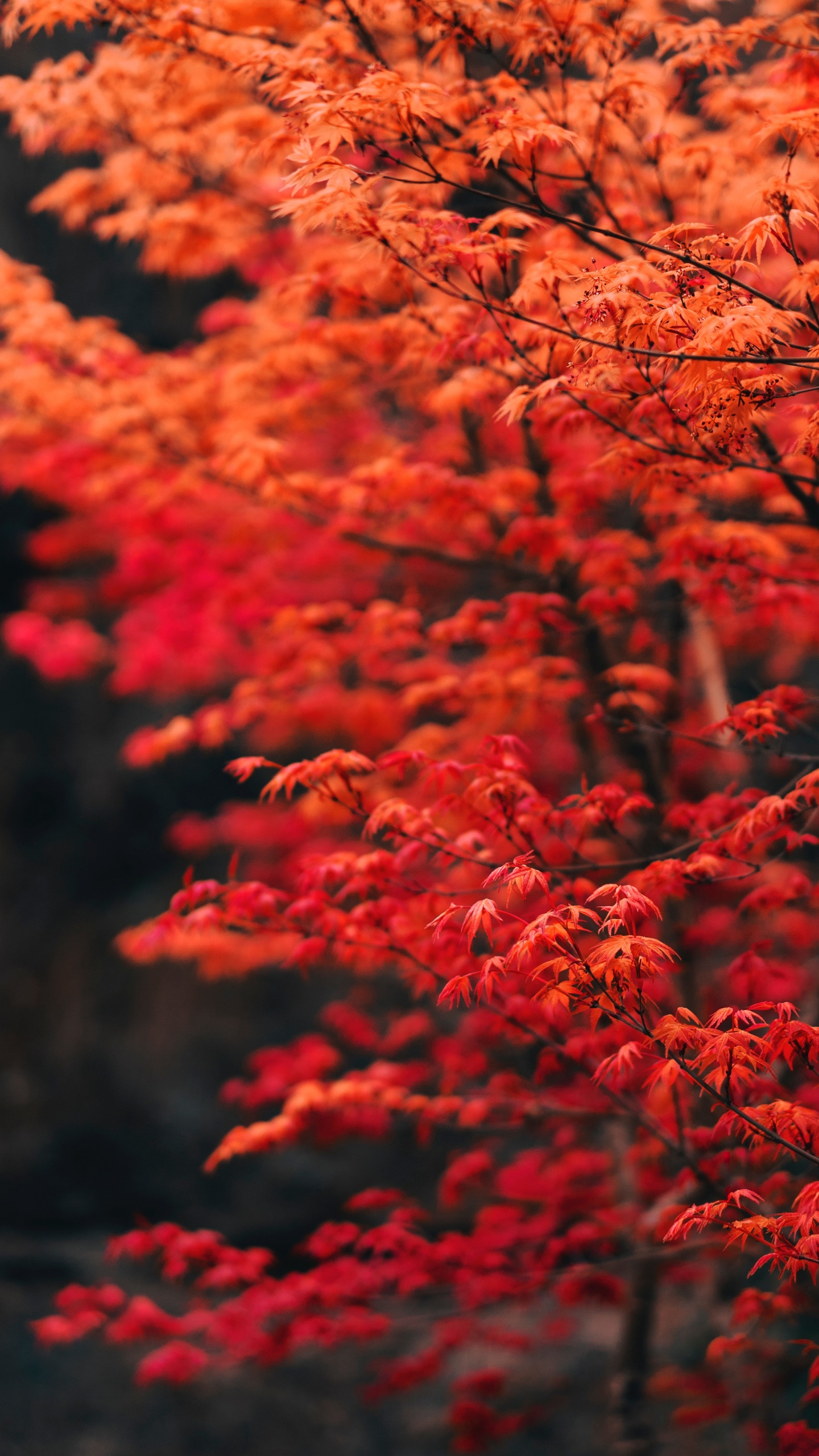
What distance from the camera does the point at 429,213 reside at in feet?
11.4

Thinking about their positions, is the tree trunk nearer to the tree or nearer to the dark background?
the tree

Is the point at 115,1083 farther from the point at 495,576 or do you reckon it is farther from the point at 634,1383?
the point at 495,576

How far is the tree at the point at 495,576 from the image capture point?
325 centimetres

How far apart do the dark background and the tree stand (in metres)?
Result: 1.01

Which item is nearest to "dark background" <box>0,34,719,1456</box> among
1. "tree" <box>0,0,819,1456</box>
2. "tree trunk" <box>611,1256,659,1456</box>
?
"tree" <box>0,0,819,1456</box>

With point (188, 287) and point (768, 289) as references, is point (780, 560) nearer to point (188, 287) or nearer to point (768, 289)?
point (768, 289)

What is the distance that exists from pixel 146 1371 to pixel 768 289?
9007mm

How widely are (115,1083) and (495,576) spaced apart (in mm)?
7215

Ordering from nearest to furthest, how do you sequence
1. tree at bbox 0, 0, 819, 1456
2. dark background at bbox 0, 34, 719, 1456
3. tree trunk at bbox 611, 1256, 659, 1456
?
tree at bbox 0, 0, 819, 1456
tree trunk at bbox 611, 1256, 659, 1456
dark background at bbox 0, 34, 719, 1456

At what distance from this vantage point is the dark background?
7824 mm

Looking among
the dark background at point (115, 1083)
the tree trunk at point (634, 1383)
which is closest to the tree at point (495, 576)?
A: the tree trunk at point (634, 1383)

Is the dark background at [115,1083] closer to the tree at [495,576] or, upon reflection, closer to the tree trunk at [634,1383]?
the tree at [495,576]

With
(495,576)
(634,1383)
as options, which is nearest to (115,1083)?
(634,1383)

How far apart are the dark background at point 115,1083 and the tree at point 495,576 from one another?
1.01 m
